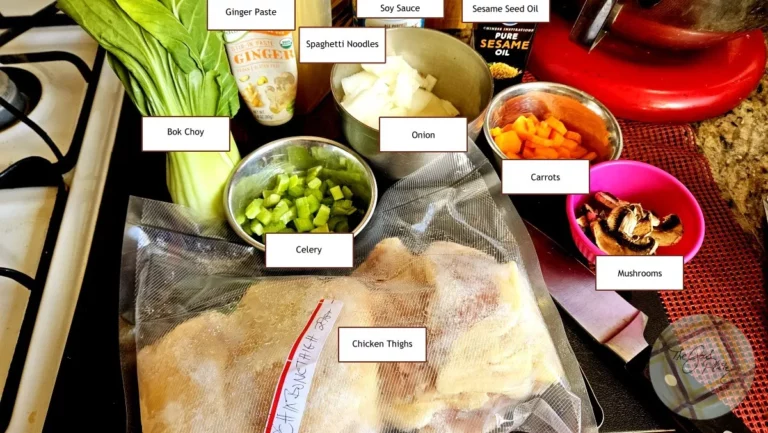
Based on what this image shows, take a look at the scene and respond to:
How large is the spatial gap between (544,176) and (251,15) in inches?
18.2

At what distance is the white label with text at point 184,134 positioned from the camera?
732 millimetres

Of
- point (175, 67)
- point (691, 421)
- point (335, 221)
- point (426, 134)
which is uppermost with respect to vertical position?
point (175, 67)

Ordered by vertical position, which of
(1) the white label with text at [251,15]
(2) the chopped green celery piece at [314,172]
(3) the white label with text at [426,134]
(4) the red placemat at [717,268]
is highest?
(1) the white label with text at [251,15]

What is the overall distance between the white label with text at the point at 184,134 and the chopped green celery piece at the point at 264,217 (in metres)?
0.10

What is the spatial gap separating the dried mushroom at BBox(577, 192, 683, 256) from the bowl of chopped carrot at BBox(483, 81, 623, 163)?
0.10 metres

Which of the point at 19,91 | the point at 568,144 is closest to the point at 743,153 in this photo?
the point at 568,144

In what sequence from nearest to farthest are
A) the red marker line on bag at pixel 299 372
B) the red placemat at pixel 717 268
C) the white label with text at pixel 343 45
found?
the red marker line on bag at pixel 299 372 → the red placemat at pixel 717 268 → the white label with text at pixel 343 45

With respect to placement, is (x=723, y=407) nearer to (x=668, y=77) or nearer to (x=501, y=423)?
(x=501, y=423)

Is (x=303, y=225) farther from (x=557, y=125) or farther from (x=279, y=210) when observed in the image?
(x=557, y=125)

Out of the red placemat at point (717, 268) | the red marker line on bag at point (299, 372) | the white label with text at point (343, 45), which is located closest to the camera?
the red marker line on bag at point (299, 372)

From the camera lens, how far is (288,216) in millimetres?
777

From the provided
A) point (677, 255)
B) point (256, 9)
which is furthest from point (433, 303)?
point (256, 9)

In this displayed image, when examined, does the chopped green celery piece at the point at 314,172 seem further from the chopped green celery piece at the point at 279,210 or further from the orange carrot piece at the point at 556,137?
the orange carrot piece at the point at 556,137

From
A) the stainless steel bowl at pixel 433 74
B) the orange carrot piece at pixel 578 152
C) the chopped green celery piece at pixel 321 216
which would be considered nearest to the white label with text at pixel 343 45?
the stainless steel bowl at pixel 433 74
